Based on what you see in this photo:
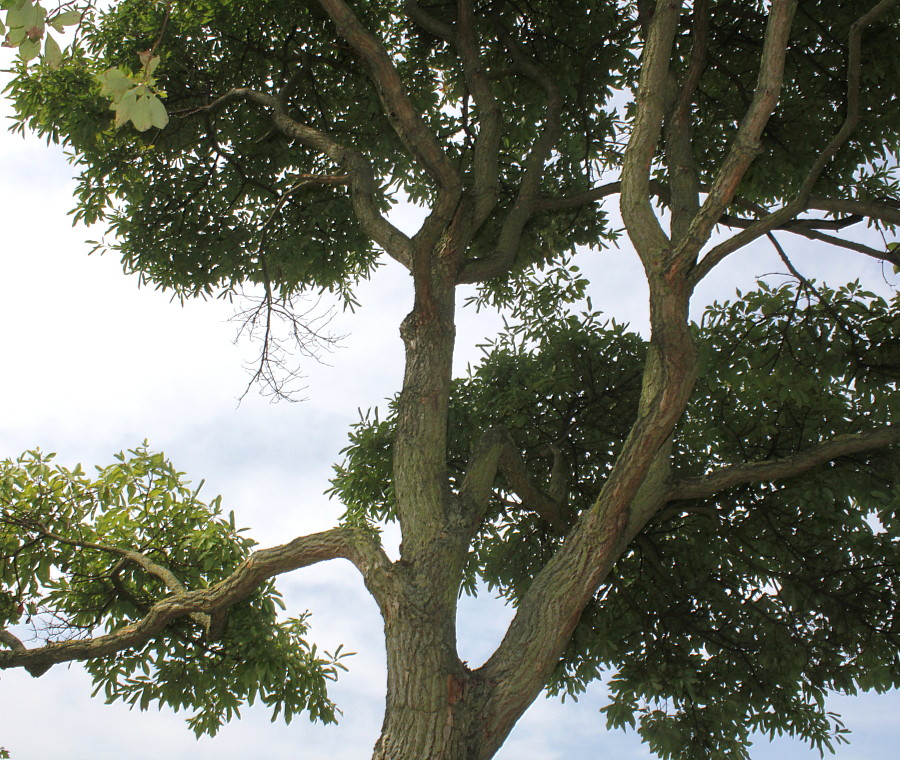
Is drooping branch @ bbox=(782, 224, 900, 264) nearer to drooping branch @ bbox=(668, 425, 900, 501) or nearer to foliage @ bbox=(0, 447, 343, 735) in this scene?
drooping branch @ bbox=(668, 425, 900, 501)

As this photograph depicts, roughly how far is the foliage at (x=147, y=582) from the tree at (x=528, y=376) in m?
0.03

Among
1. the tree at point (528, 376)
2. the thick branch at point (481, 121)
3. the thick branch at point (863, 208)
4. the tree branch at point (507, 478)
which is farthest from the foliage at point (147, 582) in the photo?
the thick branch at point (863, 208)

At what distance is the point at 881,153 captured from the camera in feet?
29.8

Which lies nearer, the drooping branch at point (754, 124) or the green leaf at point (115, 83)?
the green leaf at point (115, 83)

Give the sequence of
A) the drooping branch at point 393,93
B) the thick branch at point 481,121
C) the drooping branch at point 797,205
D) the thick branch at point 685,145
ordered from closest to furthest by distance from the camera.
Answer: the drooping branch at point 797,205
the drooping branch at point 393,93
the thick branch at point 685,145
the thick branch at point 481,121

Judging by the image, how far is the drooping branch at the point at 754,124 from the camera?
230 inches

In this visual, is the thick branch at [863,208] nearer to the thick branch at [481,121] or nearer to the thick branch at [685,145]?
the thick branch at [685,145]

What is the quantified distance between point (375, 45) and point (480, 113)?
1.54 metres

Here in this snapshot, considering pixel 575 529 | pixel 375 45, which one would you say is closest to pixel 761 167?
pixel 375 45

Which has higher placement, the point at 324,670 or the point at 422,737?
the point at 324,670

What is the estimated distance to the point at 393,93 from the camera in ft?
23.5

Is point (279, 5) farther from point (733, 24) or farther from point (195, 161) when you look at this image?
point (733, 24)

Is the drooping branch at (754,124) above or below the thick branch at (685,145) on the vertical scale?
below

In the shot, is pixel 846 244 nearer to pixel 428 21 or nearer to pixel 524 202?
pixel 524 202
